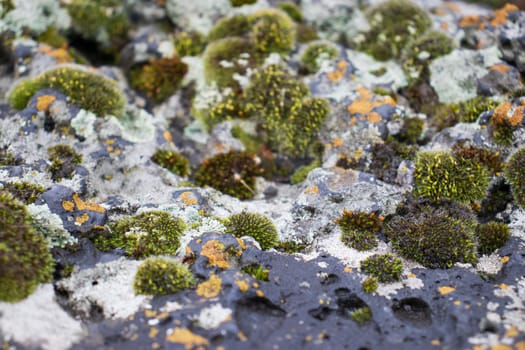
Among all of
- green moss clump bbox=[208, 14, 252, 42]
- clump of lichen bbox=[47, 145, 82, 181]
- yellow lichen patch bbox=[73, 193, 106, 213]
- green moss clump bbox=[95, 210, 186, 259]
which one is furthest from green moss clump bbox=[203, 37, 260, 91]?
yellow lichen patch bbox=[73, 193, 106, 213]

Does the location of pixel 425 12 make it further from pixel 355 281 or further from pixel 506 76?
pixel 355 281

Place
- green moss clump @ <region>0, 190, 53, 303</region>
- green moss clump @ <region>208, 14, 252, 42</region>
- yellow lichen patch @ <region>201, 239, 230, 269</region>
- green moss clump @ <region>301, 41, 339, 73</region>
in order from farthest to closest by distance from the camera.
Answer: green moss clump @ <region>208, 14, 252, 42</region>, green moss clump @ <region>301, 41, 339, 73</region>, yellow lichen patch @ <region>201, 239, 230, 269</region>, green moss clump @ <region>0, 190, 53, 303</region>

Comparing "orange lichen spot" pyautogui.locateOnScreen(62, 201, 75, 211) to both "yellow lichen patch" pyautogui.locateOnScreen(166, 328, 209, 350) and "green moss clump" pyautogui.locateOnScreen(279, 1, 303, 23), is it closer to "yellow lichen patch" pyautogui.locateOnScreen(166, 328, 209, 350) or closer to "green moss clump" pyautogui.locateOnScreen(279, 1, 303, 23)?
"yellow lichen patch" pyautogui.locateOnScreen(166, 328, 209, 350)

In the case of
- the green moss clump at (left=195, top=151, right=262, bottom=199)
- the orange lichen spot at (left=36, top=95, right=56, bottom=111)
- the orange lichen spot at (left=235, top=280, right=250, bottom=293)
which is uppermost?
the orange lichen spot at (left=36, top=95, right=56, bottom=111)

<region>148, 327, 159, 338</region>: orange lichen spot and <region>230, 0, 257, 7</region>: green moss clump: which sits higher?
<region>230, 0, 257, 7</region>: green moss clump

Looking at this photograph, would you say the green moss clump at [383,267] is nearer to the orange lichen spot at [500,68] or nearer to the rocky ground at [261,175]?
the rocky ground at [261,175]

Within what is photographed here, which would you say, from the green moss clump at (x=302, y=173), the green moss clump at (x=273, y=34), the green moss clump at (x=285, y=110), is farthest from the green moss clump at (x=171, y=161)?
the green moss clump at (x=273, y=34)

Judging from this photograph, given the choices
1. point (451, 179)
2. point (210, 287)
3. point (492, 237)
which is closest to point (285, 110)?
point (451, 179)
